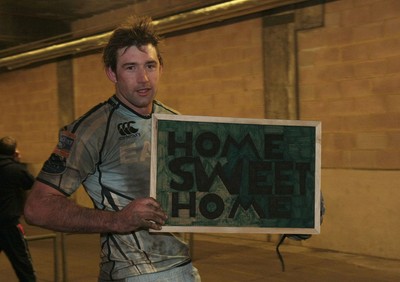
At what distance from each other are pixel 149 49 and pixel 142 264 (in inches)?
33.6

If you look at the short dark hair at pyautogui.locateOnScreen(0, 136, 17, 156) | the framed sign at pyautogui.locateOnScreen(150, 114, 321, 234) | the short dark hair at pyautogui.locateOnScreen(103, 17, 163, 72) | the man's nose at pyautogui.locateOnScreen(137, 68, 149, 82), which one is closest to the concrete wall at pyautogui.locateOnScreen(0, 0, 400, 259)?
the short dark hair at pyautogui.locateOnScreen(0, 136, 17, 156)

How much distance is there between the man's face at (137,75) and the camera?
246cm

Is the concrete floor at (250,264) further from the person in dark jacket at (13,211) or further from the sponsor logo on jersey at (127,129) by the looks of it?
the sponsor logo on jersey at (127,129)

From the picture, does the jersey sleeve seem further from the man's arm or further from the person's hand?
the person's hand

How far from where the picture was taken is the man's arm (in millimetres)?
2176

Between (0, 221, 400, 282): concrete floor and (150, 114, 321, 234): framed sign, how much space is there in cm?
410

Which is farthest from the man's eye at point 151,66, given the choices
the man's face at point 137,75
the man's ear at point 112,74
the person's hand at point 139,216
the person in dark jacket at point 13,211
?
the person in dark jacket at point 13,211

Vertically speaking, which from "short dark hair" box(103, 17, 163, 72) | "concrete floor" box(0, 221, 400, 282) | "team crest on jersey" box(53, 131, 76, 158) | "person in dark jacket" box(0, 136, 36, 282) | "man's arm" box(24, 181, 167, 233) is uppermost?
"short dark hair" box(103, 17, 163, 72)

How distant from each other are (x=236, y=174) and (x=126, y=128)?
478 mm

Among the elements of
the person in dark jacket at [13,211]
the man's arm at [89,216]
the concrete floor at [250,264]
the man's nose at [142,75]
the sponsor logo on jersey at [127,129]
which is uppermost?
the man's nose at [142,75]

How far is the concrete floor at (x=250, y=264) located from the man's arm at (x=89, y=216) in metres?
4.09

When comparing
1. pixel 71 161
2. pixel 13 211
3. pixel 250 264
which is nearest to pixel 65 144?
pixel 71 161

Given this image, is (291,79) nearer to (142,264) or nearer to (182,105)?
(182,105)

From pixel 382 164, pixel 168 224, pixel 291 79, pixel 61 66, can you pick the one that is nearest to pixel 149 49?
pixel 168 224
